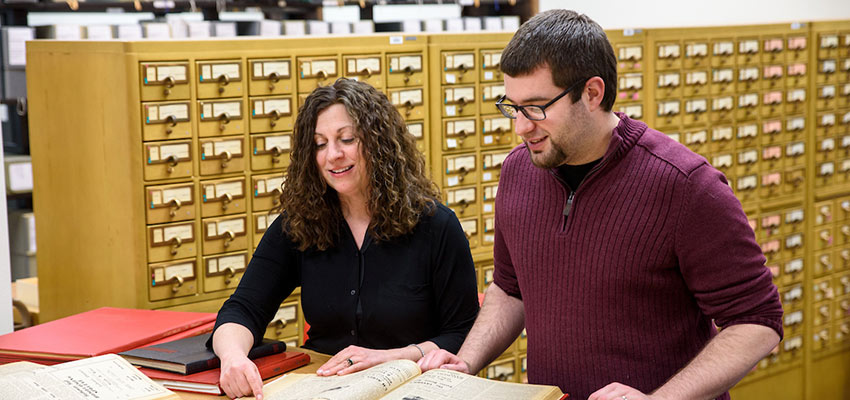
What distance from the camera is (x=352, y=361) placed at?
77.9 inches

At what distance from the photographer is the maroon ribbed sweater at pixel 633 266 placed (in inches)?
67.6

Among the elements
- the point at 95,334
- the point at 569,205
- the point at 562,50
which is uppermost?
the point at 562,50

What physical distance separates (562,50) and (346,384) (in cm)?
73

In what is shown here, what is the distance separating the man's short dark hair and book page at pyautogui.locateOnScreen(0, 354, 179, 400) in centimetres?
93

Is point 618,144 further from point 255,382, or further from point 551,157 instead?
point 255,382

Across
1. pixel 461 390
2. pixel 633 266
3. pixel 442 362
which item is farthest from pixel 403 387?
pixel 633 266

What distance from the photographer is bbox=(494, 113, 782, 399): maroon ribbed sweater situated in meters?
1.72

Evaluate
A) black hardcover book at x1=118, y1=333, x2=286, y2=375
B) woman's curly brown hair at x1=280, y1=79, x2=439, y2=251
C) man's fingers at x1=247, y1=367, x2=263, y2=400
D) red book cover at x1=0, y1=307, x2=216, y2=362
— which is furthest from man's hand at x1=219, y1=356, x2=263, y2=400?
red book cover at x1=0, y1=307, x2=216, y2=362

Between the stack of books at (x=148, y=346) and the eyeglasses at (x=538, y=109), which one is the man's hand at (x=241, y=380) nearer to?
the stack of books at (x=148, y=346)

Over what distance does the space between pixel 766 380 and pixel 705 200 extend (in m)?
3.87

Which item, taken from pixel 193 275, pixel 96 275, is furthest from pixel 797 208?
pixel 96 275

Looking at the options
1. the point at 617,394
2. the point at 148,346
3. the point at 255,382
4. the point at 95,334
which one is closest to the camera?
the point at 617,394

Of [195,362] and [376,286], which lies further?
[376,286]

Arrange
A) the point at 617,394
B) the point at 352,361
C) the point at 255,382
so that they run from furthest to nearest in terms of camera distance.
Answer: the point at 352,361 < the point at 255,382 < the point at 617,394
